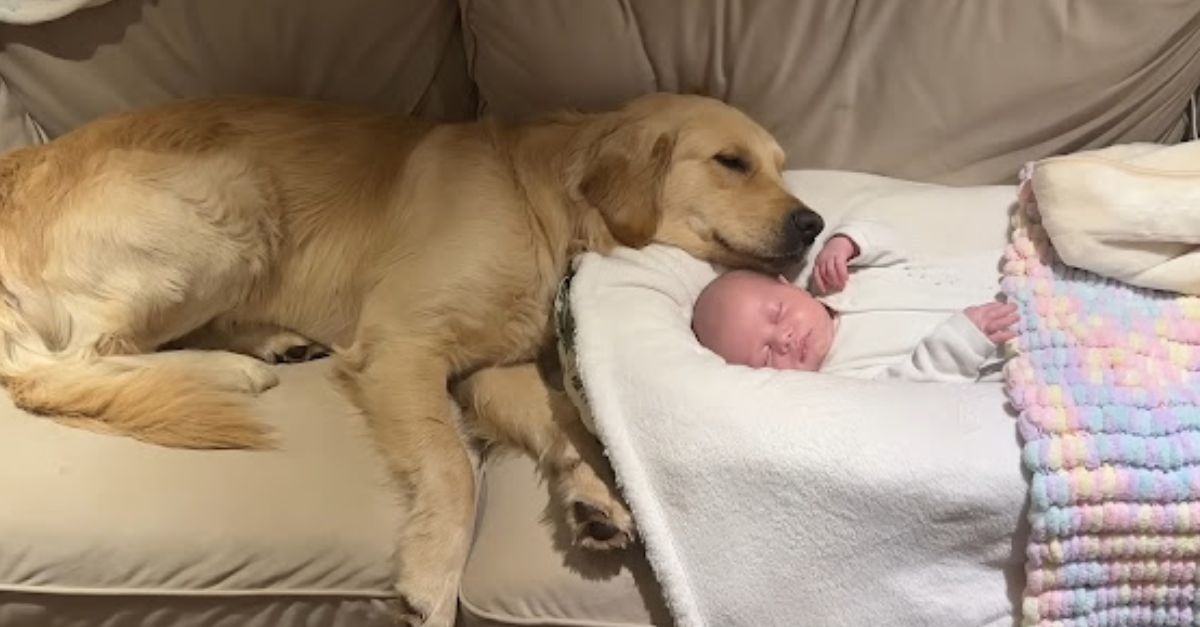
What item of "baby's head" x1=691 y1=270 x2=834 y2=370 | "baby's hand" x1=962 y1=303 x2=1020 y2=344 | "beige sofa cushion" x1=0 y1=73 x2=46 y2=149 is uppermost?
"baby's hand" x1=962 y1=303 x2=1020 y2=344

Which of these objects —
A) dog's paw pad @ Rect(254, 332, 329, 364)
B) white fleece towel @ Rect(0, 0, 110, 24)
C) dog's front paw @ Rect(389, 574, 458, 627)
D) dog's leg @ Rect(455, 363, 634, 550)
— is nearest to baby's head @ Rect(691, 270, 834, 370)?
dog's leg @ Rect(455, 363, 634, 550)

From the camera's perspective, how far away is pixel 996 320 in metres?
1.59

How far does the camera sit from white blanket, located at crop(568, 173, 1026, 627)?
1384 millimetres

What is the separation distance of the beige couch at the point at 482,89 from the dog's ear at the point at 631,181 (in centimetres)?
18

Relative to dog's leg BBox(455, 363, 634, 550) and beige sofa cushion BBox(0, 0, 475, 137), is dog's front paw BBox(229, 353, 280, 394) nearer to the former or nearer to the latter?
dog's leg BBox(455, 363, 634, 550)

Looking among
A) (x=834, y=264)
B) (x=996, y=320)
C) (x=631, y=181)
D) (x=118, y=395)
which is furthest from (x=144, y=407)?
(x=996, y=320)

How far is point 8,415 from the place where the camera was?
5.34ft

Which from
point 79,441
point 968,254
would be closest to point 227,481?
point 79,441

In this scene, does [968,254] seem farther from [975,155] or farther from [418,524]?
[418,524]

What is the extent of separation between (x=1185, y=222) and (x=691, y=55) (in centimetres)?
80

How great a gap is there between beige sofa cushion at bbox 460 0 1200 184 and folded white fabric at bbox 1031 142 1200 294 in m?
0.29

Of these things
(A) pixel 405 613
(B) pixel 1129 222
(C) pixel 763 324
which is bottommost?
(A) pixel 405 613

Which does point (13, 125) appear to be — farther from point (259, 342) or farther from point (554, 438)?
point (554, 438)

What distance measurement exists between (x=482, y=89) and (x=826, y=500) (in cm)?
103
